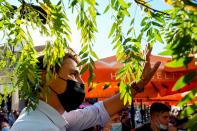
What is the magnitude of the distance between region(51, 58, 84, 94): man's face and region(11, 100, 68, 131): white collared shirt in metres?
0.30

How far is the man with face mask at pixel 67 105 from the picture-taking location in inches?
84.6

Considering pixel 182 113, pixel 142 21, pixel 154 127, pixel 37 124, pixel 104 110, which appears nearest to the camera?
pixel 182 113

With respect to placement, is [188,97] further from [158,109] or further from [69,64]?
[158,109]

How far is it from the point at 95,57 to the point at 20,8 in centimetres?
77

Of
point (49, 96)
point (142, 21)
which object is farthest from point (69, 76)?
point (142, 21)

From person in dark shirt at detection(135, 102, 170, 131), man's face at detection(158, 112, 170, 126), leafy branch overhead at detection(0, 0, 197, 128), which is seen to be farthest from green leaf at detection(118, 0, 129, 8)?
man's face at detection(158, 112, 170, 126)

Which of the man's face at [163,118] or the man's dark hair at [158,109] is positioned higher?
the man's dark hair at [158,109]

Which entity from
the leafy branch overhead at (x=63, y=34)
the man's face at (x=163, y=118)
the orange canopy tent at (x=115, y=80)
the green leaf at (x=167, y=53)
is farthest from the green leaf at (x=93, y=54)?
the man's face at (x=163, y=118)

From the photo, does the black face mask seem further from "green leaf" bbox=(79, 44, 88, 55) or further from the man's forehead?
"green leaf" bbox=(79, 44, 88, 55)

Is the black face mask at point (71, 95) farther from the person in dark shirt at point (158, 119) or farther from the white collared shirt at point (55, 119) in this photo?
the person in dark shirt at point (158, 119)

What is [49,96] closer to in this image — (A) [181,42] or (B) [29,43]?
(B) [29,43]

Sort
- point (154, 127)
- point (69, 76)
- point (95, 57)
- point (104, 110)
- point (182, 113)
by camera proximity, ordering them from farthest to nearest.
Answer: point (154, 127) → point (104, 110) → point (69, 76) → point (95, 57) → point (182, 113)

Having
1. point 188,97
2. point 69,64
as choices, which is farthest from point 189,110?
point 69,64

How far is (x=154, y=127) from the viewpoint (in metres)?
5.74
